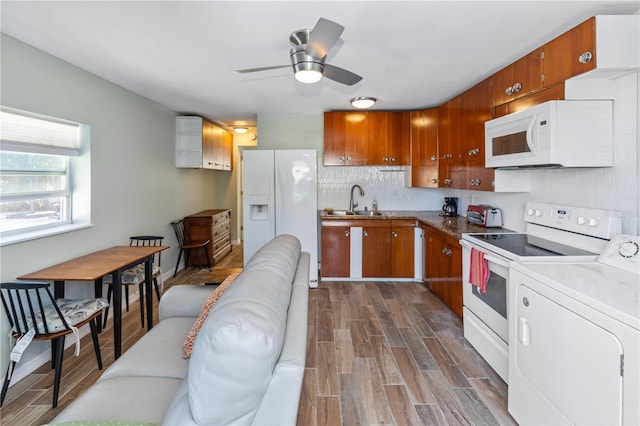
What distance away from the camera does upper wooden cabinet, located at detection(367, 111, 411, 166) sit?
4.60m

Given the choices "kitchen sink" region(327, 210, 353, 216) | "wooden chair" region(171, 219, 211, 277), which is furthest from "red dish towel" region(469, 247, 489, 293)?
"wooden chair" region(171, 219, 211, 277)

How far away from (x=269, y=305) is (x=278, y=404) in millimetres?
303

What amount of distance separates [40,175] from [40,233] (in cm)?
52

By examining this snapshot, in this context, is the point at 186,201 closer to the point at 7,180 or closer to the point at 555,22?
the point at 7,180

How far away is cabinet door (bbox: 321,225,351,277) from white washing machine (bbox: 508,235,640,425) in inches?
104

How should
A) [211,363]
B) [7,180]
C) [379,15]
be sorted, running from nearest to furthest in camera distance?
[211,363] < [379,15] < [7,180]

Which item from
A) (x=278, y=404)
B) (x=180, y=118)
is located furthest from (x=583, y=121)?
(x=180, y=118)

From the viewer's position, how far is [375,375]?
7.60 ft

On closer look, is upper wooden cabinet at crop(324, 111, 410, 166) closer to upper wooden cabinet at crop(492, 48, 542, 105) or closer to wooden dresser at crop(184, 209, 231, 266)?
upper wooden cabinet at crop(492, 48, 542, 105)

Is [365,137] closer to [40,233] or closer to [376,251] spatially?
[376,251]

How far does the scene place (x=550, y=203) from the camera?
8.50ft

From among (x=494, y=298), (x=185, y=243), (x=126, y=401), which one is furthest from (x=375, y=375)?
(x=185, y=243)

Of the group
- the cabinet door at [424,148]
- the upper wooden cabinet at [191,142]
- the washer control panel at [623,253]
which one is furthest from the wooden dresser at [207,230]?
the washer control panel at [623,253]

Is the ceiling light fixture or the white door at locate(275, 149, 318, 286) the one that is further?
the white door at locate(275, 149, 318, 286)
